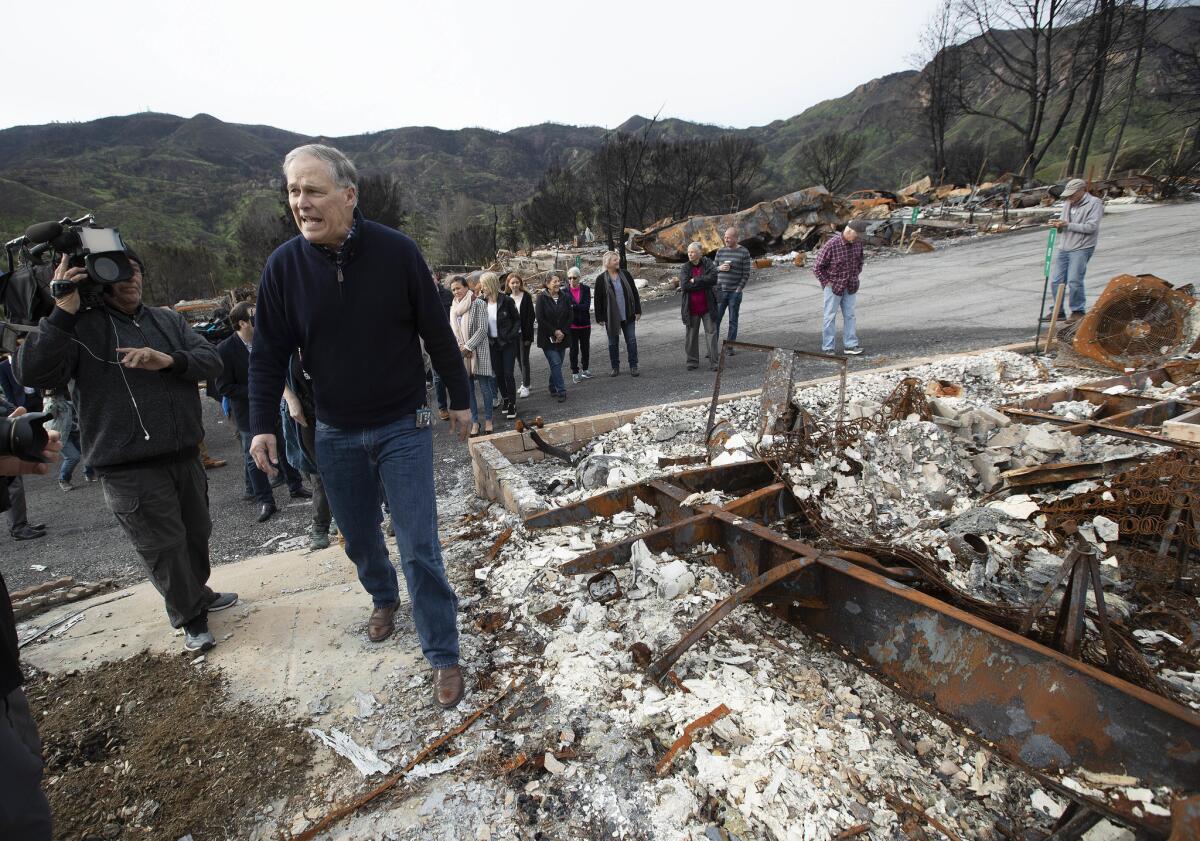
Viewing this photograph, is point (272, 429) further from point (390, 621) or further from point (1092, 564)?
point (1092, 564)

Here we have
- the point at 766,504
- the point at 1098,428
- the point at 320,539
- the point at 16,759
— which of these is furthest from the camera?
the point at 320,539

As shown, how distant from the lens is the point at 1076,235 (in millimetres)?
7422

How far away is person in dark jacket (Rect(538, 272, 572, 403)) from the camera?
25.9 ft

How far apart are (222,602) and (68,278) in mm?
1773

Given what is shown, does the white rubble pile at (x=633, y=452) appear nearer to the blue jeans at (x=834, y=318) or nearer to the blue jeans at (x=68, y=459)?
the blue jeans at (x=834, y=318)

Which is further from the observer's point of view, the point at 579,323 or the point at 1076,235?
the point at 579,323

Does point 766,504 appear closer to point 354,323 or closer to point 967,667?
point 967,667

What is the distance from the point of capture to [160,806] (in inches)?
76.2

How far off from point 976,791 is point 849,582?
752 mm

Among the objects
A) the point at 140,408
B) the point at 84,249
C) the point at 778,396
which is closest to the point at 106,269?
the point at 84,249

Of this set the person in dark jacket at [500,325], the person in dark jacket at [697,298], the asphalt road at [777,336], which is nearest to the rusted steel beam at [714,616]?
the asphalt road at [777,336]

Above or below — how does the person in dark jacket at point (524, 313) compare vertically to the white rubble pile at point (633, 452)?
above

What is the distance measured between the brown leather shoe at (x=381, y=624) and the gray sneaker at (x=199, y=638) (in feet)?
2.49

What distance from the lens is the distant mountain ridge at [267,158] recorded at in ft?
170
